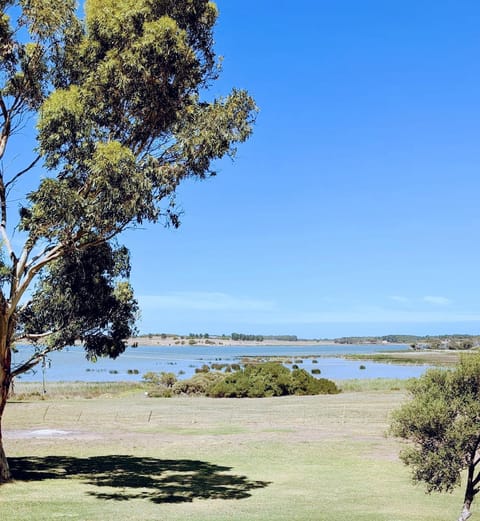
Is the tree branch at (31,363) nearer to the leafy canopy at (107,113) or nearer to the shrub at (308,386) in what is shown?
the leafy canopy at (107,113)

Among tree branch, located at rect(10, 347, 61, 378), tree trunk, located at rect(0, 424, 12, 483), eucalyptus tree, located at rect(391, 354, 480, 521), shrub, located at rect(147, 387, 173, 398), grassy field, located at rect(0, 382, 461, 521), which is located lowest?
shrub, located at rect(147, 387, 173, 398)

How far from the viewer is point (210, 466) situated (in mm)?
27766

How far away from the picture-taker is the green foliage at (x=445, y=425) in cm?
1524

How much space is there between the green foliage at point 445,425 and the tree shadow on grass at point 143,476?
25.1 ft

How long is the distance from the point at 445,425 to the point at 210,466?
1459 cm

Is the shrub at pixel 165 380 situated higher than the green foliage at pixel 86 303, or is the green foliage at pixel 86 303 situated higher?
the green foliage at pixel 86 303

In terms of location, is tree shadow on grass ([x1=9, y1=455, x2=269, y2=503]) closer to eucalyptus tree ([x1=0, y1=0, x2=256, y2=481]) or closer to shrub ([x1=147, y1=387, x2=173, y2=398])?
eucalyptus tree ([x1=0, y1=0, x2=256, y2=481])

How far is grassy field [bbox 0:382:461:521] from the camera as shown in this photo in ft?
62.3

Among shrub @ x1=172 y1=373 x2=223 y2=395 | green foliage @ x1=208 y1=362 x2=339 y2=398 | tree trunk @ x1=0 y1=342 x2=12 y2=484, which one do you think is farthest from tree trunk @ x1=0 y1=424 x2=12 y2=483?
shrub @ x1=172 y1=373 x2=223 y2=395

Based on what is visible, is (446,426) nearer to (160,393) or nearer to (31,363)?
(31,363)

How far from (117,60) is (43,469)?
50.7ft

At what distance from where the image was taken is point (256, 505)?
19.9 meters

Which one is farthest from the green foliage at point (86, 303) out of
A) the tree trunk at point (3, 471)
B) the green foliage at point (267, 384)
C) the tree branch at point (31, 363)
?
the green foliage at point (267, 384)

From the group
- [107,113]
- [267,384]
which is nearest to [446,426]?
[107,113]
